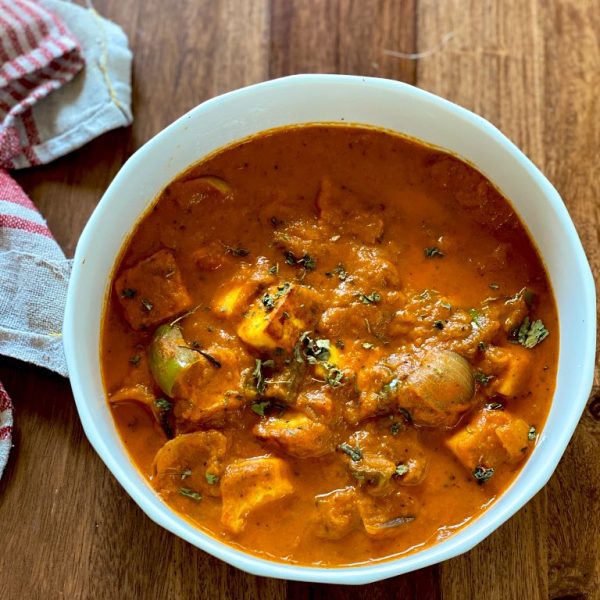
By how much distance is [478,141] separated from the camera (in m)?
3.12

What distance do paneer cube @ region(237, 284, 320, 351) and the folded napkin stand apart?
2.43ft

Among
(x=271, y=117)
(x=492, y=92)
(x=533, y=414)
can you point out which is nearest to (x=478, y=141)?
(x=492, y=92)

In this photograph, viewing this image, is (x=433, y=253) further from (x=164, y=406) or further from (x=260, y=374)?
(x=164, y=406)

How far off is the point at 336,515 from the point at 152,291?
987 millimetres

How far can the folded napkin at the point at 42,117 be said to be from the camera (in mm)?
3279

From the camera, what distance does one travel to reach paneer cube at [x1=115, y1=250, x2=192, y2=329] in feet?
10.1

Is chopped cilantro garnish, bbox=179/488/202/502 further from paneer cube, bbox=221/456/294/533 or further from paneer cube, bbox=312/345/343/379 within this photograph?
paneer cube, bbox=312/345/343/379

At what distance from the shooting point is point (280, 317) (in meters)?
2.94

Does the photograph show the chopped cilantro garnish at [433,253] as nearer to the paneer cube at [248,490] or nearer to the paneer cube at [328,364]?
the paneer cube at [328,364]

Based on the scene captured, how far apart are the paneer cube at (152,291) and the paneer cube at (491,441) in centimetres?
104

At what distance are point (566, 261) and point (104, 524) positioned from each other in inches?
73.0

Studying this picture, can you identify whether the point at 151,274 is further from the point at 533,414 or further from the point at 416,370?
the point at 533,414

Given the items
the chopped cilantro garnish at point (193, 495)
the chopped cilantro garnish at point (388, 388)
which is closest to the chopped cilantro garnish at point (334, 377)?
the chopped cilantro garnish at point (388, 388)

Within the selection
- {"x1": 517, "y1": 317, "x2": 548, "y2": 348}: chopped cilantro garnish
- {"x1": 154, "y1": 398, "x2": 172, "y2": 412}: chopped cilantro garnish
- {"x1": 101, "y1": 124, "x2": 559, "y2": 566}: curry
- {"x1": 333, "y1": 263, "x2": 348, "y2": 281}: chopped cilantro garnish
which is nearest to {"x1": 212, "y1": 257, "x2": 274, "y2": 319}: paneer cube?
{"x1": 101, "y1": 124, "x2": 559, "y2": 566}: curry
